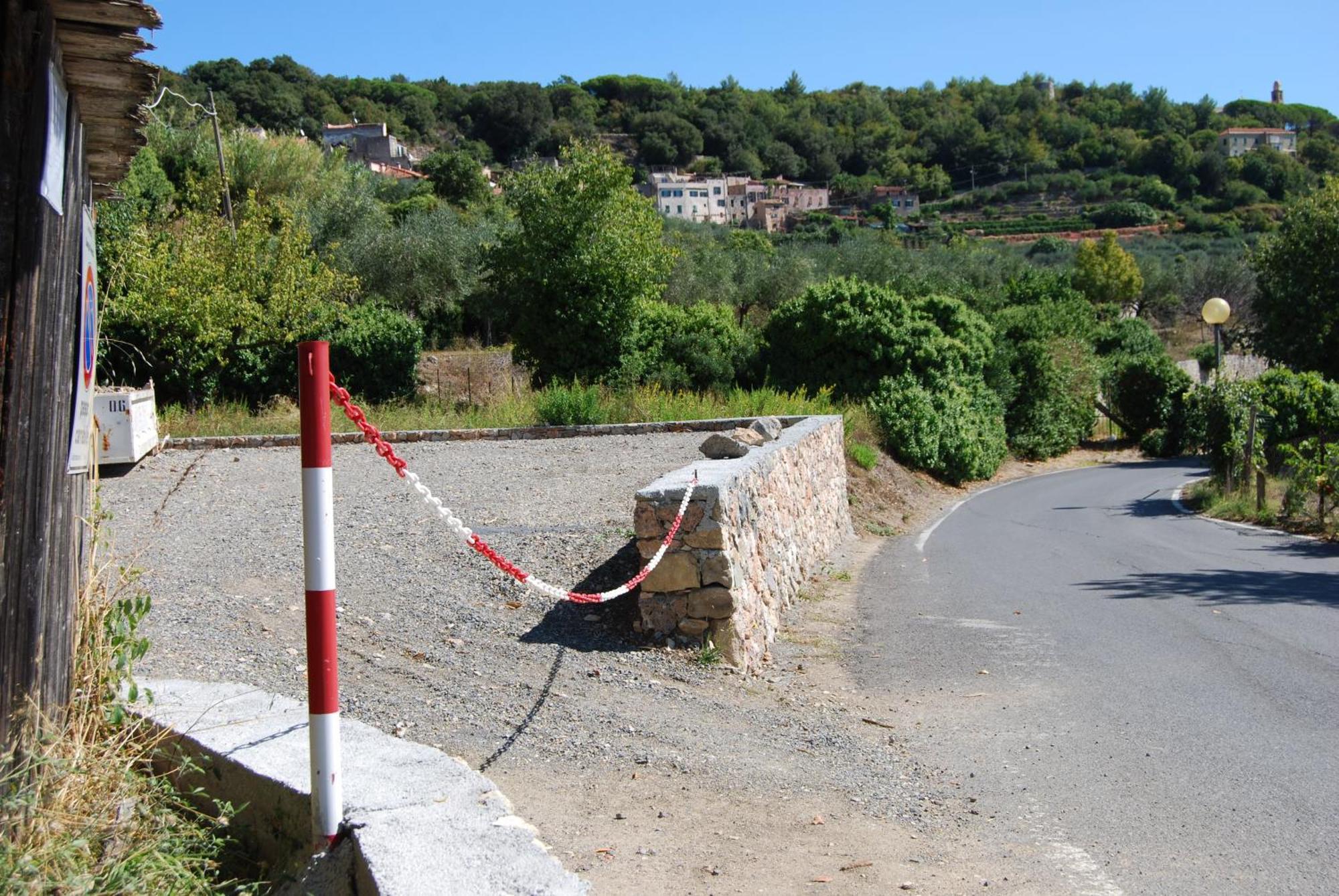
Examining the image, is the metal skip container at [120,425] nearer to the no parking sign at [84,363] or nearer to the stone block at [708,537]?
the stone block at [708,537]

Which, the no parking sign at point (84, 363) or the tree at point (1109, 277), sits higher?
the tree at point (1109, 277)

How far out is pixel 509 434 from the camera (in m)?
18.3

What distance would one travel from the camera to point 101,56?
376cm

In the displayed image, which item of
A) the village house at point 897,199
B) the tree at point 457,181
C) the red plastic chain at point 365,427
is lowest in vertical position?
the red plastic chain at point 365,427

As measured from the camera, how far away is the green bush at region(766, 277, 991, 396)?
94.0 feet

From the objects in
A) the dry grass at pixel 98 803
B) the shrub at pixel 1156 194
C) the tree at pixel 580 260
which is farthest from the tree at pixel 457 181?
the shrub at pixel 1156 194

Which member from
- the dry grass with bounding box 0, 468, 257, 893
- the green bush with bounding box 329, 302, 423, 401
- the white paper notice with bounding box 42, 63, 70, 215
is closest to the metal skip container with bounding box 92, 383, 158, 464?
the dry grass with bounding box 0, 468, 257, 893

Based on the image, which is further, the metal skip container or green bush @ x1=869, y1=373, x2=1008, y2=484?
green bush @ x1=869, y1=373, x2=1008, y2=484

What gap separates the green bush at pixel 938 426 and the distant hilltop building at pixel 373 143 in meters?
69.2

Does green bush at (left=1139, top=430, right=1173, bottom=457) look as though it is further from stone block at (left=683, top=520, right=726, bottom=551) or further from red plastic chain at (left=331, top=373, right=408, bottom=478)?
red plastic chain at (left=331, top=373, right=408, bottom=478)

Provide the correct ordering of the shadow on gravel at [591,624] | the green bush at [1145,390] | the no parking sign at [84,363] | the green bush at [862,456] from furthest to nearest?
1. the green bush at [1145,390]
2. the green bush at [862,456]
3. the shadow on gravel at [591,624]
4. the no parking sign at [84,363]

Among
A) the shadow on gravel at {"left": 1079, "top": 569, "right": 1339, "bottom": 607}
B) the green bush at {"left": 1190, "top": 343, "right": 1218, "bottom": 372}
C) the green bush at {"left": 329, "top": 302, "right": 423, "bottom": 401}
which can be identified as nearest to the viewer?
the shadow on gravel at {"left": 1079, "top": 569, "right": 1339, "bottom": 607}

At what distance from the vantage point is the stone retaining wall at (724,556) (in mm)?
7633

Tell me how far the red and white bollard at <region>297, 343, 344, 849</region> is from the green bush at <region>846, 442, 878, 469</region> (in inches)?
738
